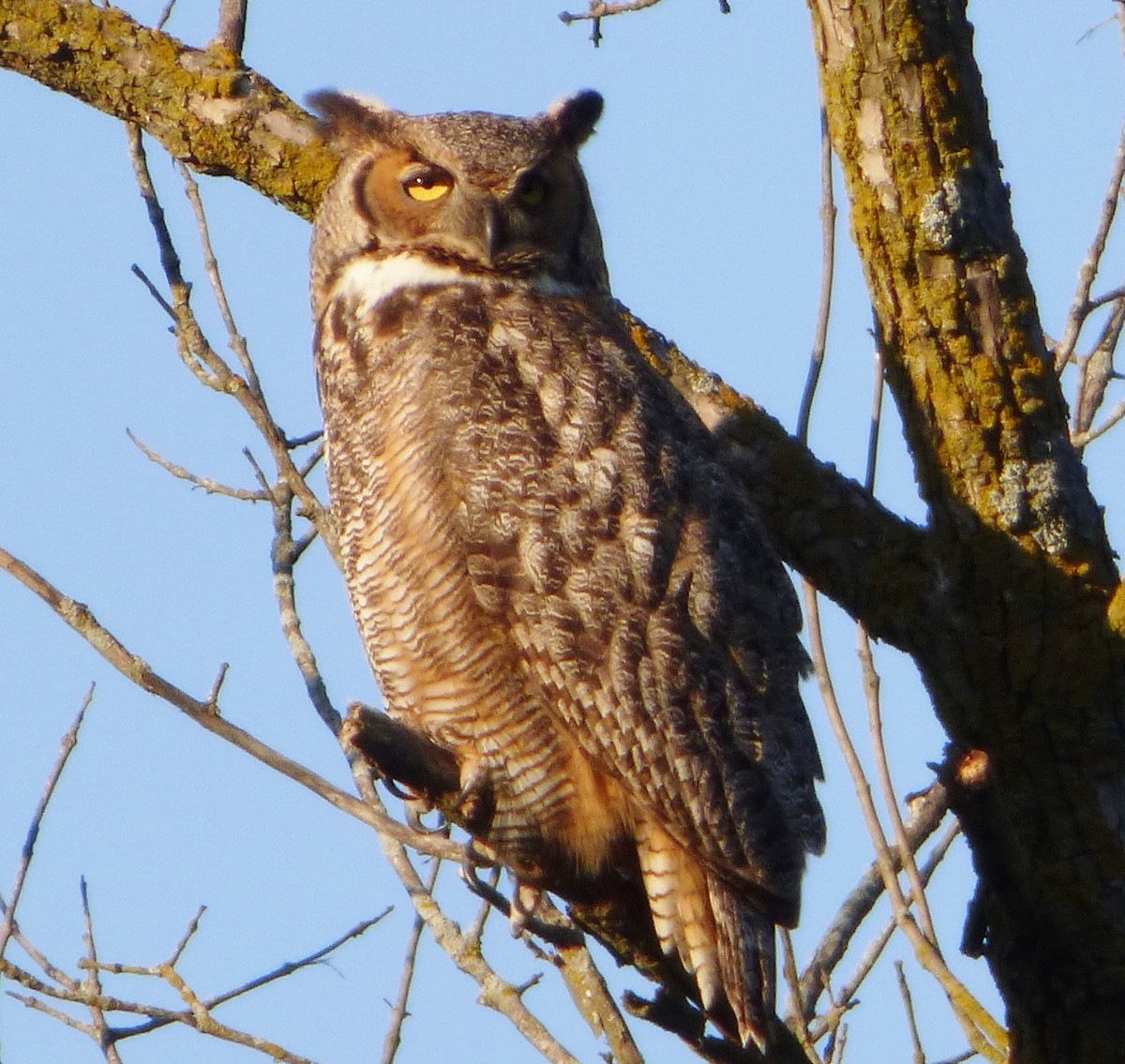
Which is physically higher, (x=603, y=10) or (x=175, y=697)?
(x=603, y=10)

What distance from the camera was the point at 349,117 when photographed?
3791 mm

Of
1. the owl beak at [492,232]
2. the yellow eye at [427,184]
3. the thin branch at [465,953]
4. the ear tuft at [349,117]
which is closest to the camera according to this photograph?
the thin branch at [465,953]

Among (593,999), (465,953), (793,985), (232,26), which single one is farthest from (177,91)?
(793,985)

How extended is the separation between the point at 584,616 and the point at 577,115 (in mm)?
1536

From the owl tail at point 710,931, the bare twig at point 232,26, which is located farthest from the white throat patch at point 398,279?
the owl tail at point 710,931

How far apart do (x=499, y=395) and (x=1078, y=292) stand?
3.88ft

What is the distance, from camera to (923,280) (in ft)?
9.22

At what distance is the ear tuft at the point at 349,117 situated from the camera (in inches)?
147

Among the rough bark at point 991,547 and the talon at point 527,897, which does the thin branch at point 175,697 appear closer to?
the talon at point 527,897

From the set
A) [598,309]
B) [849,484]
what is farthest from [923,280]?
[598,309]

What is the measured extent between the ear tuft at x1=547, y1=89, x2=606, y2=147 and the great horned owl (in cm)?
74

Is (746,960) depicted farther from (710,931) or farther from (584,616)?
(584,616)

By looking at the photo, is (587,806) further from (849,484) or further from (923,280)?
(923,280)

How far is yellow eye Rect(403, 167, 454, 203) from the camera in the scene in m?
3.60
